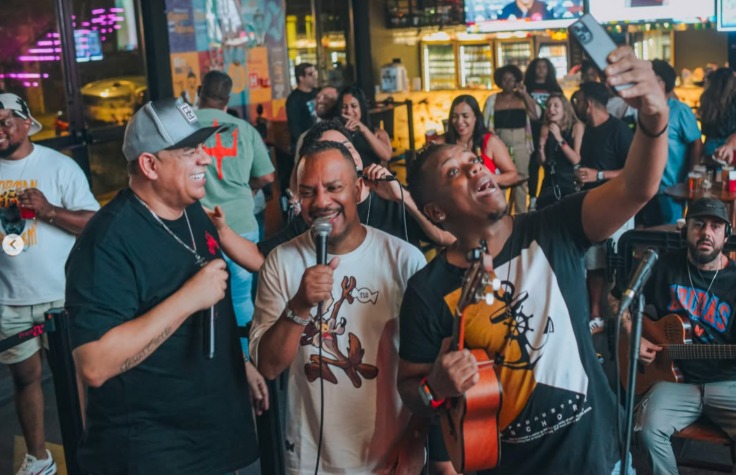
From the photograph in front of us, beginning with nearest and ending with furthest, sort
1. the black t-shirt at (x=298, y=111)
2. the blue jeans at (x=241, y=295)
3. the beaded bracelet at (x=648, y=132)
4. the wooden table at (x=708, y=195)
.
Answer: the beaded bracelet at (x=648, y=132) < the blue jeans at (x=241, y=295) < the wooden table at (x=708, y=195) < the black t-shirt at (x=298, y=111)

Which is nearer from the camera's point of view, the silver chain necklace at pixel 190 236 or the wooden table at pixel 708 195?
the silver chain necklace at pixel 190 236

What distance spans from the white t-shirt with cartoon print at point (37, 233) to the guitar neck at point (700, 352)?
312 cm

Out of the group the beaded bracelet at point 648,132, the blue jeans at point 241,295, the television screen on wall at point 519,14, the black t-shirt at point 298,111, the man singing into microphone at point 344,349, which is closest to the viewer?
the beaded bracelet at point 648,132

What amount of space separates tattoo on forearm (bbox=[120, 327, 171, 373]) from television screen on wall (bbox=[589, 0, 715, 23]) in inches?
271

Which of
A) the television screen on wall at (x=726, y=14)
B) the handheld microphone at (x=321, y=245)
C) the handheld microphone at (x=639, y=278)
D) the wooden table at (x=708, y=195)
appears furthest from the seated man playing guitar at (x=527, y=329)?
the television screen on wall at (x=726, y=14)

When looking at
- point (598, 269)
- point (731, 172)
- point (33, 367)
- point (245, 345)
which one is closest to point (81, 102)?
point (245, 345)

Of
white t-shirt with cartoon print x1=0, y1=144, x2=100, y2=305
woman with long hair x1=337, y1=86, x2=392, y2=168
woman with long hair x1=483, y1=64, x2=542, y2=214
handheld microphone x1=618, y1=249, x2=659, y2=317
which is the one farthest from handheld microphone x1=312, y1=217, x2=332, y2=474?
Result: woman with long hair x1=483, y1=64, x2=542, y2=214

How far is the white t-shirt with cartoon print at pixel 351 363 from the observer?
281 cm

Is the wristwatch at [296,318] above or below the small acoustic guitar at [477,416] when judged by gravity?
above

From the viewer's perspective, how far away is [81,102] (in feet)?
26.2

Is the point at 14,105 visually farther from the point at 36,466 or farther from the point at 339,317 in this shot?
the point at 339,317

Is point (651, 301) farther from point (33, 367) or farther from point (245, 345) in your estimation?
point (33, 367)

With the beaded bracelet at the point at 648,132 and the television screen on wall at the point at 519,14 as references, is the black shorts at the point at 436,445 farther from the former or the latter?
the television screen on wall at the point at 519,14

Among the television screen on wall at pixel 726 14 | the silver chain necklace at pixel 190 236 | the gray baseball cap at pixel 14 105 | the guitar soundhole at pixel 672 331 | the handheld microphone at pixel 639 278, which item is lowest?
the guitar soundhole at pixel 672 331
